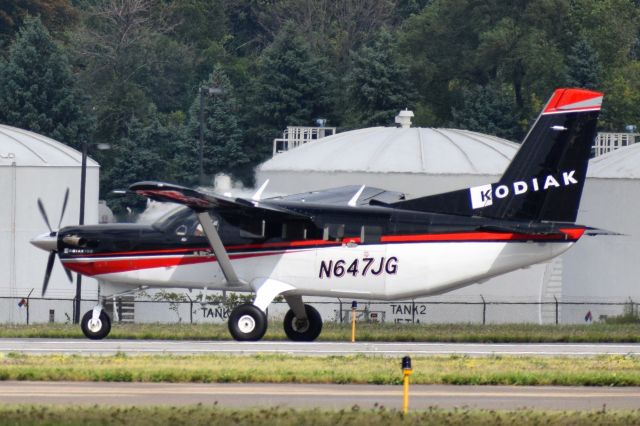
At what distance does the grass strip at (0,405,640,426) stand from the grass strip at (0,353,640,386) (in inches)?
142

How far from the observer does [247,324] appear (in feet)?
109

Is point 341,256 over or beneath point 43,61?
beneath

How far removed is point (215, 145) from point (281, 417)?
3143 inches

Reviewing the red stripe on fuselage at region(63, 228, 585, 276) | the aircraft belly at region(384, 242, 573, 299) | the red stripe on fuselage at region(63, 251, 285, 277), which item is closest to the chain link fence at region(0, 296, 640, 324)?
the red stripe on fuselage at region(63, 251, 285, 277)

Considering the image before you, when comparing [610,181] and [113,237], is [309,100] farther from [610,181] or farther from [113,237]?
[113,237]

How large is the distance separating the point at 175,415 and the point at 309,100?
86855mm

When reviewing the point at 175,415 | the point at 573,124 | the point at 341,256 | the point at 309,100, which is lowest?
the point at 175,415

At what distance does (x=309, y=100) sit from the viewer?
107m

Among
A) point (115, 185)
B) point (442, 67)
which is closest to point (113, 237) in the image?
point (115, 185)

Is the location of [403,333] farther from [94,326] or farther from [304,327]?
[94,326]

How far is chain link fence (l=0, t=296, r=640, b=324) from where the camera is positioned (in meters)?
56.1

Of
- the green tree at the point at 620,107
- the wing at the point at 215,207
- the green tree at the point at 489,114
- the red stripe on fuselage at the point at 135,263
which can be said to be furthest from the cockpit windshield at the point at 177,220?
the green tree at the point at 620,107

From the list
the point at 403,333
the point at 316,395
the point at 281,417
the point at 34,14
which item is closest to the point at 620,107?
the point at 34,14

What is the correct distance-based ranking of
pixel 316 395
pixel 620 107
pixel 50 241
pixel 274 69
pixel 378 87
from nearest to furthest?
pixel 316 395
pixel 50 241
pixel 378 87
pixel 274 69
pixel 620 107
